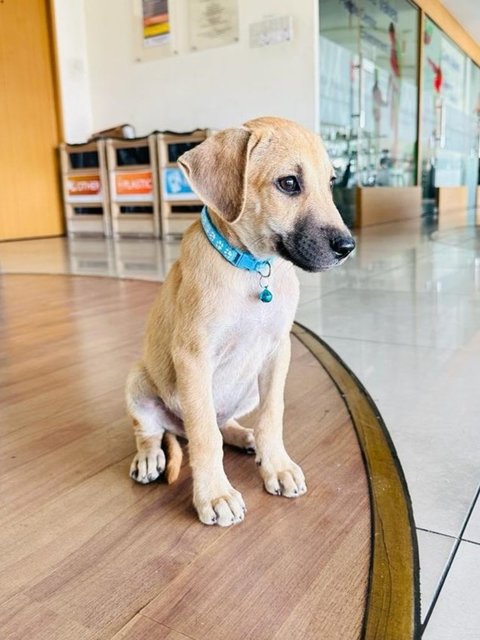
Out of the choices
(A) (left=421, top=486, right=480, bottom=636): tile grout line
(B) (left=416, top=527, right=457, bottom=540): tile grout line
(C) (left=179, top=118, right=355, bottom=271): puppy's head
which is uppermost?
(C) (left=179, top=118, right=355, bottom=271): puppy's head

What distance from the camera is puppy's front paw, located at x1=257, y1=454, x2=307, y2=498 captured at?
117cm

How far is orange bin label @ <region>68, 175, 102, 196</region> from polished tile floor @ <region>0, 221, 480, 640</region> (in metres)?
2.54

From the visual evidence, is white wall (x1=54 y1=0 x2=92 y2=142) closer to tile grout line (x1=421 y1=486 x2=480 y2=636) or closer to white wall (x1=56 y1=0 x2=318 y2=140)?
white wall (x1=56 y1=0 x2=318 y2=140)

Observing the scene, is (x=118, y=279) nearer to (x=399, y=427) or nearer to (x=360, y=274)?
(x=360, y=274)

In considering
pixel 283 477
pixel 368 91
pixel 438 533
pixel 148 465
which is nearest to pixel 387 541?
pixel 438 533

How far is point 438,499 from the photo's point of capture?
113 centimetres

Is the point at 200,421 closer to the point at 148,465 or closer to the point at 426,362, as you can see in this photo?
the point at 148,465

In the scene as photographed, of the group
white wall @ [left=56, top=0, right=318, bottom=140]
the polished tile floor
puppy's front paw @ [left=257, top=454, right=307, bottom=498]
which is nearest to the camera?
the polished tile floor

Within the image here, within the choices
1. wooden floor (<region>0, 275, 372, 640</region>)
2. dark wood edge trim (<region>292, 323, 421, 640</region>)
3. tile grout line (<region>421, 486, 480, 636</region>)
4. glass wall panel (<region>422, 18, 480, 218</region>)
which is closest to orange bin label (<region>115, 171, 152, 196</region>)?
wooden floor (<region>0, 275, 372, 640</region>)

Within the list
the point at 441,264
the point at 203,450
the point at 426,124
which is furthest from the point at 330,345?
the point at 426,124

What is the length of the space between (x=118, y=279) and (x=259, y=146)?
2.87m

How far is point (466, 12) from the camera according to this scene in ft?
35.4

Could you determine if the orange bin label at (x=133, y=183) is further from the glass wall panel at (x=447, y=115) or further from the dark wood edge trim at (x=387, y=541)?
the dark wood edge trim at (x=387, y=541)

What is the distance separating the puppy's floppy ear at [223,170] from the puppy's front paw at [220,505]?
19.8 inches
